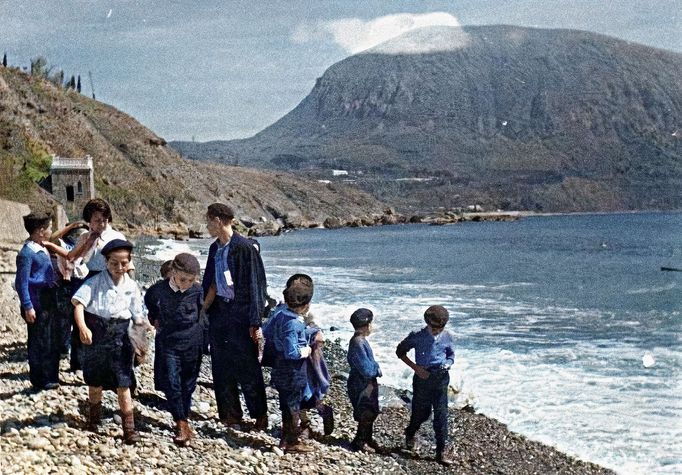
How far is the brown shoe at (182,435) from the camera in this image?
5.82 metres

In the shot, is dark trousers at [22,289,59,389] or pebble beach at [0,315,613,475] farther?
dark trousers at [22,289,59,389]

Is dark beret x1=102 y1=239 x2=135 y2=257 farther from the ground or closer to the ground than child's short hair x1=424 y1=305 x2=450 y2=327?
farther from the ground

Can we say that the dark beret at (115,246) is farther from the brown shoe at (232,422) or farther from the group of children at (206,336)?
the brown shoe at (232,422)

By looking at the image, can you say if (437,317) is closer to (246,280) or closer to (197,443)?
(246,280)

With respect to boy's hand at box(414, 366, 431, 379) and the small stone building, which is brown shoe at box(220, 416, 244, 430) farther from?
the small stone building

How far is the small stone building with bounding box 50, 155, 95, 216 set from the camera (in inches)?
1384

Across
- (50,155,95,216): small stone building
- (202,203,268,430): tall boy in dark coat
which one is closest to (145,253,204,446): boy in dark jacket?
A: (202,203,268,430): tall boy in dark coat

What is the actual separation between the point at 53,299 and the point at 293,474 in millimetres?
2727

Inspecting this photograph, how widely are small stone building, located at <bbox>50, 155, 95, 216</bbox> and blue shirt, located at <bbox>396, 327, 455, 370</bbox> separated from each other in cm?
2862

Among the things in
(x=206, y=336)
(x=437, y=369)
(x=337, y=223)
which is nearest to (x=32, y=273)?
(x=206, y=336)

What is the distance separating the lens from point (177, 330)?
5.80 meters

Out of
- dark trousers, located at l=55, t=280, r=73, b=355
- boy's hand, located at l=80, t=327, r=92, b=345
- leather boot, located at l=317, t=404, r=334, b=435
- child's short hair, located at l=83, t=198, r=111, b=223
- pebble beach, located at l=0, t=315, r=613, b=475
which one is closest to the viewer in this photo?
pebble beach, located at l=0, t=315, r=613, b=475

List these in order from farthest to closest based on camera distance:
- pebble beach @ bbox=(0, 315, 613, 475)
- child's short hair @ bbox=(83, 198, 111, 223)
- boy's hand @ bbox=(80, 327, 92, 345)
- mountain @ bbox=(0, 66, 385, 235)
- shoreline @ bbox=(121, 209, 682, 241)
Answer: shoreline @ bbox=(121, 209, 682, 241)
mountain @ bbox=(0, 66, 385, 235)
child's short hair @ bbox=(83, 198, 111, 223)
boy's hand @ bbox=(80, 327, 92, 345)
pebble beach @ bbox=(0, 315, 613, 475)

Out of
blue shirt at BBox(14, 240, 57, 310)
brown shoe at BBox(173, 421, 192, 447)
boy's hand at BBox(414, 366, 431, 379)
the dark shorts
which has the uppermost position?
blue shirt at BBox(14, 240, 57, 310)
